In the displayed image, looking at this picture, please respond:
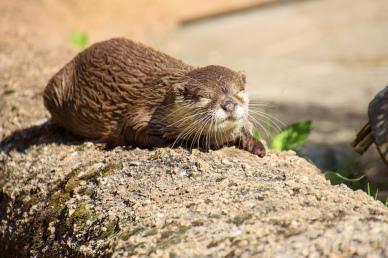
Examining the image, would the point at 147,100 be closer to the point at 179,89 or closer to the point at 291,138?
the point at 179,89

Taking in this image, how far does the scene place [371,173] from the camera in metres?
6.41

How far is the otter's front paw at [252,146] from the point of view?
4742mm

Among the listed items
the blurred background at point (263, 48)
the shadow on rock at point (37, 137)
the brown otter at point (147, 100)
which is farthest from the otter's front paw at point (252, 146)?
the shadow on rock at point (37, 137)

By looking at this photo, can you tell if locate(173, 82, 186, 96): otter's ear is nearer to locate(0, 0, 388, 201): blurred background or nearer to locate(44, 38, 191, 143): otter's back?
locate(44, 38, 191, 143): otter's back

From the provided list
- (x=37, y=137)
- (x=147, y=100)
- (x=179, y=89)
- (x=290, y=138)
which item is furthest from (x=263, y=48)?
(x=179, y=89)

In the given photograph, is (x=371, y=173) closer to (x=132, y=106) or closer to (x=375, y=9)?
(x=132, y=106)

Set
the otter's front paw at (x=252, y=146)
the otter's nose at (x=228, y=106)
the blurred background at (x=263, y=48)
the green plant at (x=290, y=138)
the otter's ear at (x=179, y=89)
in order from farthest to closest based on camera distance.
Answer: the blurred background at (x=263, y=48) < the green plant at (x=290, y=138) < the otter's front paw at (x=252, y=146) < the otter's ear at (x=179, y=89) < the otter's nose at (x=228, y=106)

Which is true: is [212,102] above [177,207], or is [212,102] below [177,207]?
above

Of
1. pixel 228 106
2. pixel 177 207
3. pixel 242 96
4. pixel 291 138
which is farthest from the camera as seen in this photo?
pixel 291 138

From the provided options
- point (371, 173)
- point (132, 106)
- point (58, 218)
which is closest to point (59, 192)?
point (58, 218)

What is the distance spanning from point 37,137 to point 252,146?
1.80 m

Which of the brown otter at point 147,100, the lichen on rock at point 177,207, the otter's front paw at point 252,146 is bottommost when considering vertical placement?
the lichen on rock at point 177,207

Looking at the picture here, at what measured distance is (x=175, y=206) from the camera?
3.95 metres

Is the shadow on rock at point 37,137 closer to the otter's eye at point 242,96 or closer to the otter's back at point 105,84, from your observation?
the otter's back at point 105,84
